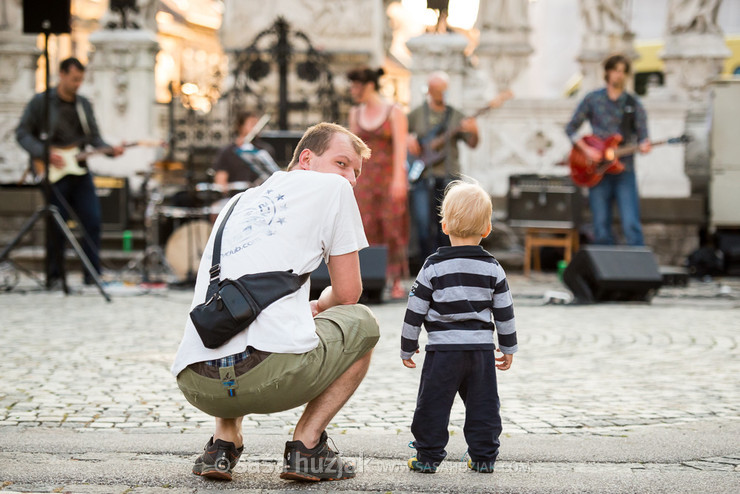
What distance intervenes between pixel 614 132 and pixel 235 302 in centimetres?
829

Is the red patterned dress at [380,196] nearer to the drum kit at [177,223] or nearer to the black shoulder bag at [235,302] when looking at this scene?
the drum kit at [177,223]

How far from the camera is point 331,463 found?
402 centimetres

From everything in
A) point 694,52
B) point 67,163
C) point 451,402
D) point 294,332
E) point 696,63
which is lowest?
point 451,402

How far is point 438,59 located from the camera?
16.2 meters

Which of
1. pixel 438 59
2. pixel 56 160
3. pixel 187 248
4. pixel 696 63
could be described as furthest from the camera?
pixel 696 63

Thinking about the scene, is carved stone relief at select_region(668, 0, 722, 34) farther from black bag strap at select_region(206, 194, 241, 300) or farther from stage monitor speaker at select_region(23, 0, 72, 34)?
black bag strap at select_region(206, 194, 241, 300)

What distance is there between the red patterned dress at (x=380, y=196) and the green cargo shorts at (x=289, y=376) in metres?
6.19

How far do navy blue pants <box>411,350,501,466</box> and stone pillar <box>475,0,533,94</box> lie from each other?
14.6 metres

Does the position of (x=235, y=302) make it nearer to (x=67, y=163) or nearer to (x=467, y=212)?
(x=467, y=212)

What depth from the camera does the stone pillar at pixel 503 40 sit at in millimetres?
18438

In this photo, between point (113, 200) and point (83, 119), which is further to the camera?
point (113, 200)

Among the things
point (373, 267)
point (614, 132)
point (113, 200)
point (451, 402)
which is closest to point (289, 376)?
point (451, 402)

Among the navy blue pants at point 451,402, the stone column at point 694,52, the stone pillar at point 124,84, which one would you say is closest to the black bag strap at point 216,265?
the navy blue pants at point 451,402

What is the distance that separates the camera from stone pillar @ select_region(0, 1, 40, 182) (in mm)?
16594
